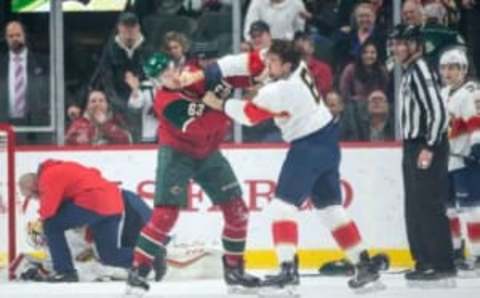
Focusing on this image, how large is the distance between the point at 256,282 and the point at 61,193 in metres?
1.58

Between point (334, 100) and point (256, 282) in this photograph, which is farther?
point (334, 100)

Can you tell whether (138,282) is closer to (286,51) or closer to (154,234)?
(154,234)

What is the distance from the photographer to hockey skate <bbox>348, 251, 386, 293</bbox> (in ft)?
35.8

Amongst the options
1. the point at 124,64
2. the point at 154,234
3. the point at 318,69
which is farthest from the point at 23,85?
the point at 154,234

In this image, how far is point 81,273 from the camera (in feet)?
40.4

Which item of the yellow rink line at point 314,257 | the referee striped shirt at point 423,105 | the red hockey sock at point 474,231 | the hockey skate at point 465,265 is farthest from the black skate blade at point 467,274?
the referee striped shirt at point 423,105

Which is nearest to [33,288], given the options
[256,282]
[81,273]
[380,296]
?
[81,273]

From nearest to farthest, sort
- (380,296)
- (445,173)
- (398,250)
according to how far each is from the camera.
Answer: (380,296), (445,173), (398,250)

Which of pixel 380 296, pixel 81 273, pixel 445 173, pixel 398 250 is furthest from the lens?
pixel 398 250

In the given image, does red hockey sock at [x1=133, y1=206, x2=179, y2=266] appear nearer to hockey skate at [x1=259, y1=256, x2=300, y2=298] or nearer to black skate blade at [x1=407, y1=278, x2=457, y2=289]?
hockey skate at [x1=259, y1=256, x2=300, y2=298]

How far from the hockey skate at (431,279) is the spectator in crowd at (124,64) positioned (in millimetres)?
2840

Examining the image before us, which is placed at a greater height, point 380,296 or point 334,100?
point 334,100

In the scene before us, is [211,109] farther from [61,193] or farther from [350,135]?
[350,135]

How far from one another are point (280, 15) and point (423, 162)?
2586 millimetres
